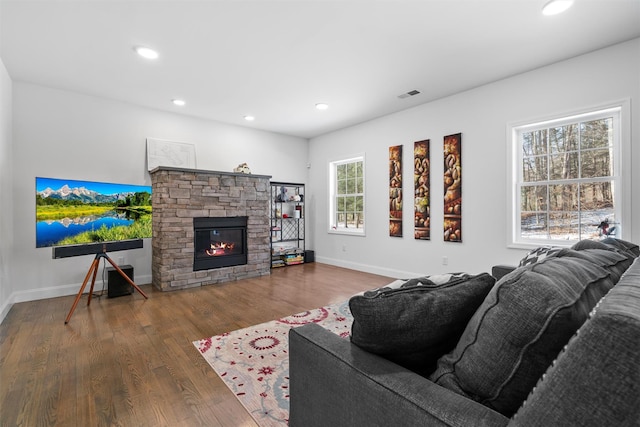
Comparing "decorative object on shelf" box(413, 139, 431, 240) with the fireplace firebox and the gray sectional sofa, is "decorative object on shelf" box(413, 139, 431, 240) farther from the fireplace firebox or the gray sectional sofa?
the gray sectional sofa

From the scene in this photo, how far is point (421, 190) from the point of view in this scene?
14.9 feet

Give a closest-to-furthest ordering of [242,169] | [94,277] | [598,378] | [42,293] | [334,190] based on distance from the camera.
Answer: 1. [598,378]
2. [94,277]
3. [42,293]
4. [242,169]
5. [334,190]

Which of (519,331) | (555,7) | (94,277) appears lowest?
(94,277)

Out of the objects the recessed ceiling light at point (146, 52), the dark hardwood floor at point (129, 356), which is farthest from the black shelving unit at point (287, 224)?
the recessed ceiling light at point (146, 52)

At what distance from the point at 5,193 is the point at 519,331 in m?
4.79

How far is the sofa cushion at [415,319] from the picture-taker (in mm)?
919

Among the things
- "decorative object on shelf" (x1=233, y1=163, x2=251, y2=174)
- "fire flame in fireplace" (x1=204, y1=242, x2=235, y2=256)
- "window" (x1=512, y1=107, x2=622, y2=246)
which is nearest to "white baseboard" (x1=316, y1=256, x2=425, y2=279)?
"window" (x1=512, y1=107, x2=622, y2=246)

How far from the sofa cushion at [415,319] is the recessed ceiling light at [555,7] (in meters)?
2.63


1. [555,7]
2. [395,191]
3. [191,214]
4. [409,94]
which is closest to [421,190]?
[395,191]

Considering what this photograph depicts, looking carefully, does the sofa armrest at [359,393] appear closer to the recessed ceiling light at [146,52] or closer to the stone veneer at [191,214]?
the recessed ceiling light at [146,52]

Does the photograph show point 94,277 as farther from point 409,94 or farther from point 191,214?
point 409,94

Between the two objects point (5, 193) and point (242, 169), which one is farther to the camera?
point (242, 169)

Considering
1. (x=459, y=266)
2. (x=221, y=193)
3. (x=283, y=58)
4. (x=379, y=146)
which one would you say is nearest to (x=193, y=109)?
(x=221, y=193)

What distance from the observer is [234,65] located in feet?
11.0
